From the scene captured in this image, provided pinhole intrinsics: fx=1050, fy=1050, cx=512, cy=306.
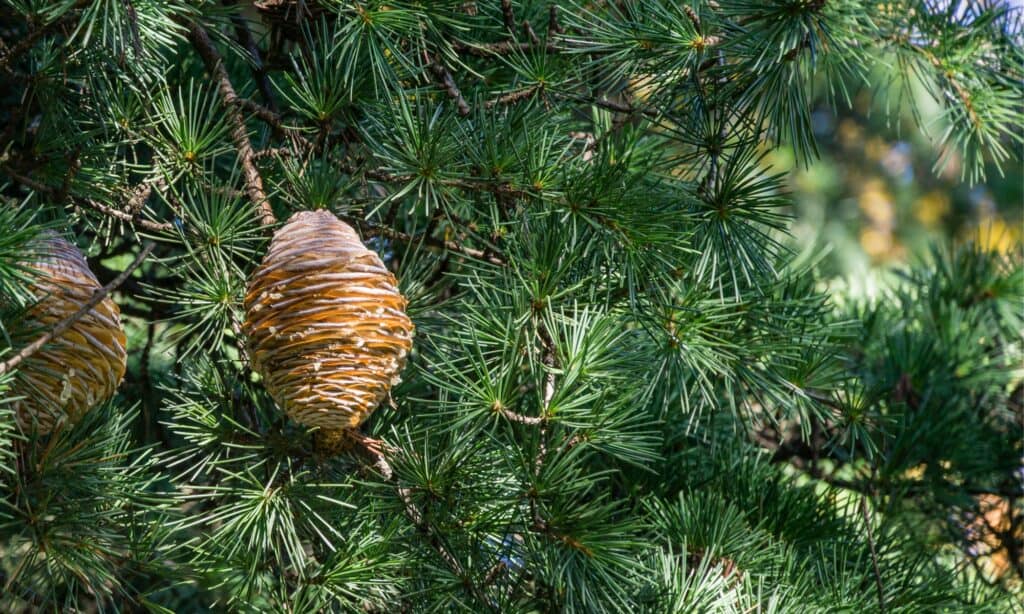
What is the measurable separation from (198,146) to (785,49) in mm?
370

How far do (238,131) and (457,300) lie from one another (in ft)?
0.59

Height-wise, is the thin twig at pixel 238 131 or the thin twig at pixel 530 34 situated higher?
the thin twig at pixel 530 34

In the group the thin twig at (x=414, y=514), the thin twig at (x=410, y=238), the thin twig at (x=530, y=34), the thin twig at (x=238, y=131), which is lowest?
the thin twig at (x=414, y=514)

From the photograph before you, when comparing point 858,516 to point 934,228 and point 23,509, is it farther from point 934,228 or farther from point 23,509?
point 934,228

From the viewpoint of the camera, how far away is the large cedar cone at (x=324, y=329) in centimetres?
56

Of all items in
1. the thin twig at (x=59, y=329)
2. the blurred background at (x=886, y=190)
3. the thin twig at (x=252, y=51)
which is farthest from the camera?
the blurred background at (x=886, y=190)

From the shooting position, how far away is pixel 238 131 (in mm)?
673

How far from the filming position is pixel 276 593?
2.08 ft

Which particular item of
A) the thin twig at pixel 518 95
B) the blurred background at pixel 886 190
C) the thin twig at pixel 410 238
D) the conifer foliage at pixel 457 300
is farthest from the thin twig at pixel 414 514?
the blurred background at pixel 886 190

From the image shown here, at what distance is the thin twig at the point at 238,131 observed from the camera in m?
0.65

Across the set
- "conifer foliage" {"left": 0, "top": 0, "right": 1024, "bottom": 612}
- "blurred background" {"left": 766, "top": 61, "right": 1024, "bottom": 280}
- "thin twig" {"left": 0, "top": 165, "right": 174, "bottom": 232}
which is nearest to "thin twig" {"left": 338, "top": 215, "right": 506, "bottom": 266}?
"conifer foliage" {"left": 0, "top": 0, "right": 1024, "bottom": 612}

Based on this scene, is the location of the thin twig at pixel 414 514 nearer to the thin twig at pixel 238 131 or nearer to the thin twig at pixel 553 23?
the thin twig at pixel 238 131

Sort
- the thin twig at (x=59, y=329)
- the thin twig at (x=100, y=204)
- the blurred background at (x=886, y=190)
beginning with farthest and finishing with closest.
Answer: the blurred background at (x=886, y=190), the thin twig at (x=100, y=204), the thin twig at (x=59, y=329)

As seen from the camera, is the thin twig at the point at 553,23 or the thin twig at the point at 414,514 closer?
the thin twig at the point at 414,514
